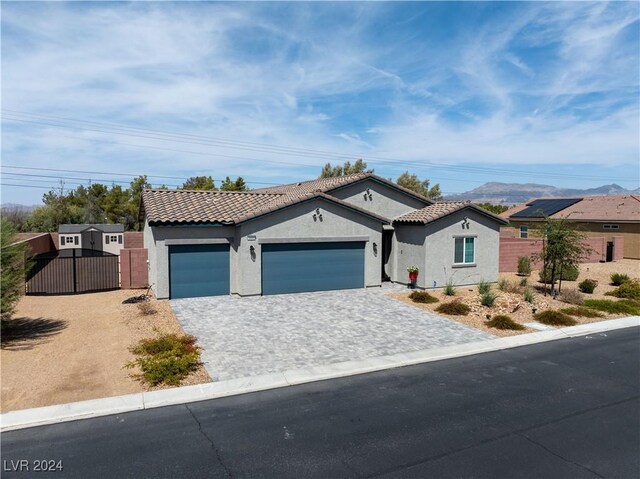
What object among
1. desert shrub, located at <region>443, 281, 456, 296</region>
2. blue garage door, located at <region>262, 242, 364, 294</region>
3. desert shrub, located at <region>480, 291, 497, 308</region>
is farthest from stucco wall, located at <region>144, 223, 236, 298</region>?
desert shrub, located at <region>480, 291, 497, 308</region>

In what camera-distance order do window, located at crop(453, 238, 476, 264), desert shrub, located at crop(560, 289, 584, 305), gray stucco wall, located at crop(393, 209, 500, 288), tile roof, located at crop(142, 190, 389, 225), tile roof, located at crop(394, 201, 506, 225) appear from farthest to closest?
window, located at crop(453, 238, 476, 264)
gray stucco wall, located at crop(393, 209, 500, 288)
tile roof, located at crop(394, 201, 506, 225)
desert shrub, located at crop(560, 289, 584, 305)
tile roof, located at crop(142, 190, 389, 225)

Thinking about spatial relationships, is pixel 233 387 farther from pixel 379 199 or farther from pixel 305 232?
pixel 379 199

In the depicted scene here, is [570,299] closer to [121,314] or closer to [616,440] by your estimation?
[616,440]

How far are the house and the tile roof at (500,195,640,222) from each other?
19709 millimetres

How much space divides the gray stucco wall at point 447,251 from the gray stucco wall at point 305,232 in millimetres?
1730

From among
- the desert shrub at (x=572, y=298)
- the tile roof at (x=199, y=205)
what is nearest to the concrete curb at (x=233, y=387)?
the desert shrub at (x=572, y=298)

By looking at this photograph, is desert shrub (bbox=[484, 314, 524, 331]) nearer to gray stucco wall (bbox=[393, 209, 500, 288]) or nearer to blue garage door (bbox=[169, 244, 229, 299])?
gray stucco wall (bbox=[393, 209, 500, 288])

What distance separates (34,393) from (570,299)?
20280 mm

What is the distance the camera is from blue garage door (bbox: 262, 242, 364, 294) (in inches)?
800

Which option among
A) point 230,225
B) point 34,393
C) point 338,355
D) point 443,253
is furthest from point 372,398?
point 443,253

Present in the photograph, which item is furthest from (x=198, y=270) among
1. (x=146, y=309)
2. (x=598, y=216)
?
(x=598, y=216)

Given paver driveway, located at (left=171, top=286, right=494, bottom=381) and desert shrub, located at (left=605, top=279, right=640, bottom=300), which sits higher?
desert shrub, located at (left=605, top=279, right=640, bottom=300)

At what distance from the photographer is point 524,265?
28.2m

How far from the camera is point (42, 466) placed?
23.1 ft
